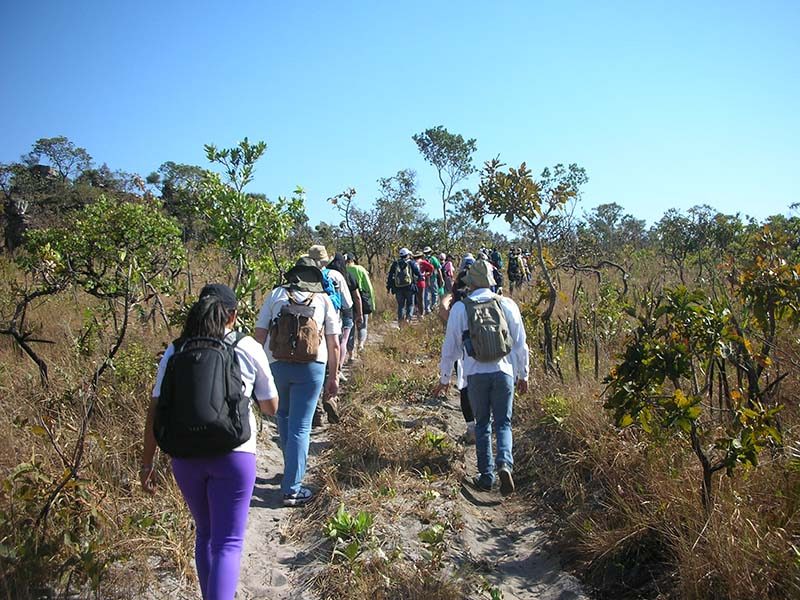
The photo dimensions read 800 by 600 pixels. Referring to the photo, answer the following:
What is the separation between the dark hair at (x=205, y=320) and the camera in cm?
256

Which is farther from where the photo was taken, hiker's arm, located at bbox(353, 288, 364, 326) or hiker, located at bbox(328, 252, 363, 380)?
hiker's arm, located at bbox(353, 288, 364, 326)

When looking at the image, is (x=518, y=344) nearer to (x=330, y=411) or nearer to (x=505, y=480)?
(x=505, y=480)

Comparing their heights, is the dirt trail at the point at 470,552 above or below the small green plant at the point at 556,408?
below

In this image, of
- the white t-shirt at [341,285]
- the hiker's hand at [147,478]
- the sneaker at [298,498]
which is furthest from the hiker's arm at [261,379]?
the white t-shirt at [341,285]

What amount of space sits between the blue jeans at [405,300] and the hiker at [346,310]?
3.09 m

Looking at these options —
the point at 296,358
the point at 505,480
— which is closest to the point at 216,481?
the point at 296,358

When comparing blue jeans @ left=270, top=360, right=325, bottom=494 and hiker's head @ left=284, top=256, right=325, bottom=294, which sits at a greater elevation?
hiker's head @ left=284, top=256, right=325, bottom=294

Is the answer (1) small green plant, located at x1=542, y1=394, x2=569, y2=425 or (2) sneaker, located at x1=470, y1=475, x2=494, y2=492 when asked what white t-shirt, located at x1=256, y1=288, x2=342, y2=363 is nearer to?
(2) sneaker, located at x1=470, y1=475, x2=494, y2=492

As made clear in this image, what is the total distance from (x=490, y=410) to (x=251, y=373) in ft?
7.72

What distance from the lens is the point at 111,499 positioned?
3418 mm

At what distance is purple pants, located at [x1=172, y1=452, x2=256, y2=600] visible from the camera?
2486mm

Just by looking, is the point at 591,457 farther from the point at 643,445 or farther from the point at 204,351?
the point at 204,351

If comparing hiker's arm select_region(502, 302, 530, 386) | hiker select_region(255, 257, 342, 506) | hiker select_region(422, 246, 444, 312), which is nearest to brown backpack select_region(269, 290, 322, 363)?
hiker select_region(255, 257, 342, 506)

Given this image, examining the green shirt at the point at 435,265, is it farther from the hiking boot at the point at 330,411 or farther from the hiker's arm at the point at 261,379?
the hiker's arm at the point at 261,379
